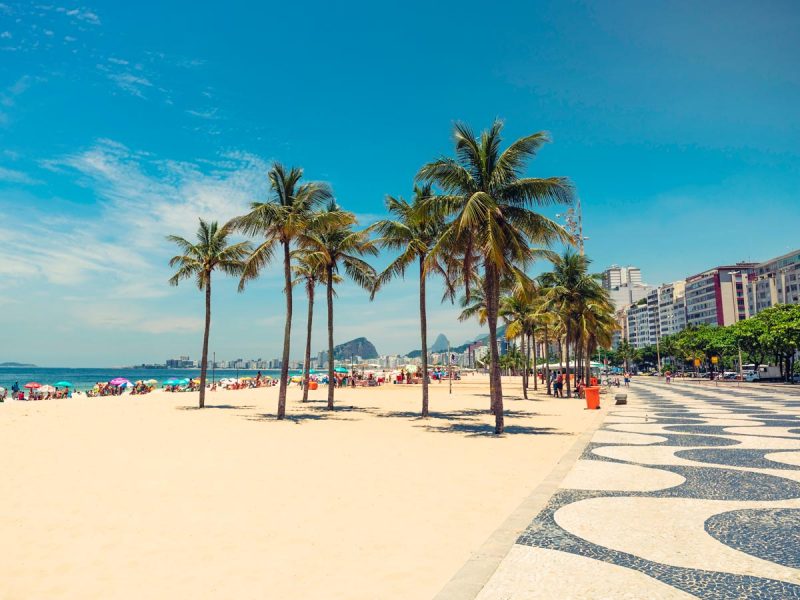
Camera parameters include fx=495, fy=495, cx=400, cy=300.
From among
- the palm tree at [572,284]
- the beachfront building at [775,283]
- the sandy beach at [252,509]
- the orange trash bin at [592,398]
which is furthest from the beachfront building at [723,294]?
the sandy beach at [252,509]

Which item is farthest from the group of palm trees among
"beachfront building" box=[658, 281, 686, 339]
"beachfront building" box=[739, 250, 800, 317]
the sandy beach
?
"beachfront building" box=[658, 281, 686, 339]

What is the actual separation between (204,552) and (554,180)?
14.7 meters

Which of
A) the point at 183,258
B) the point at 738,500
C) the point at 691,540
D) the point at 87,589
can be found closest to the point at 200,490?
the point at 87,589

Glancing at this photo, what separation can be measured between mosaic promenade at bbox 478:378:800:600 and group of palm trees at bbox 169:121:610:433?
6426 millimetres

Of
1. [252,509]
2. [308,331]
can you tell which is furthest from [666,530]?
[308,331]

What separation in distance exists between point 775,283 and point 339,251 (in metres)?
126

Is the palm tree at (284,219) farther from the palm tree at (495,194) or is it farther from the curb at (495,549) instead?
the curb at (495,549)

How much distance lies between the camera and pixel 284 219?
68.4ft

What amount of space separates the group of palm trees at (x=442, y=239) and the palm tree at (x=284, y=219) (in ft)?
0.15

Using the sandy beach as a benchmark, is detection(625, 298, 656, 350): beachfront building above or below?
above

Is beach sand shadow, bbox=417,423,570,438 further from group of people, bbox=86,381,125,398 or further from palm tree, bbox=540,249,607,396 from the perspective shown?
group of people, bbox=86,381,125,398

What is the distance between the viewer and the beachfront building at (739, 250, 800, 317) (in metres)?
107

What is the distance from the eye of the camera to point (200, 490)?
8.88 meters

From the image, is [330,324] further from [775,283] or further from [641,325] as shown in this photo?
[641,325]
